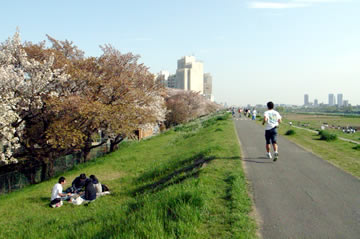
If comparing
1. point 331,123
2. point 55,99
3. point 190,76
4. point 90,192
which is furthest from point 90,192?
point 190,76

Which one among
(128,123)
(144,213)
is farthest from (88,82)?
(144,213)

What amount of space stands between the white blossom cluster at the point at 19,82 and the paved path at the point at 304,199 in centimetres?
1198

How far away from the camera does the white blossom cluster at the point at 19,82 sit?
43.4ft

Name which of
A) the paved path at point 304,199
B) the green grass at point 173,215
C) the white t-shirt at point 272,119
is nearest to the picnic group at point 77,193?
the green grass at point 173,215

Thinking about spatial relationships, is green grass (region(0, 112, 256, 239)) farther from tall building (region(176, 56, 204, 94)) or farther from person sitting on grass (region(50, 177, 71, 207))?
tall building (region(176, 56, 204, 94))

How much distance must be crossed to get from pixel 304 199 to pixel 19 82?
1425 centimetres

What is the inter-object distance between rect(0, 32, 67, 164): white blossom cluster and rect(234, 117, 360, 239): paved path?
39.3ft

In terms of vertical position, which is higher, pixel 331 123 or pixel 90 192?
pixel 90 192

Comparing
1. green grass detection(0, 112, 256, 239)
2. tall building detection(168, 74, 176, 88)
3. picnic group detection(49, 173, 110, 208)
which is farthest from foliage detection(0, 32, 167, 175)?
tall building detection(168, 74, 176, 88)

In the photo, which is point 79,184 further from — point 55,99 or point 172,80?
point 172,80

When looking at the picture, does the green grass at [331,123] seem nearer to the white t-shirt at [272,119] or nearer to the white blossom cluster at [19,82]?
the white t-shirt at [272,119]

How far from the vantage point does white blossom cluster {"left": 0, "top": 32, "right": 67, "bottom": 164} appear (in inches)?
521

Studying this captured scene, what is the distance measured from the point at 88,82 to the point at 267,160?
1306 cm

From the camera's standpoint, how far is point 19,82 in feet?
44.7
